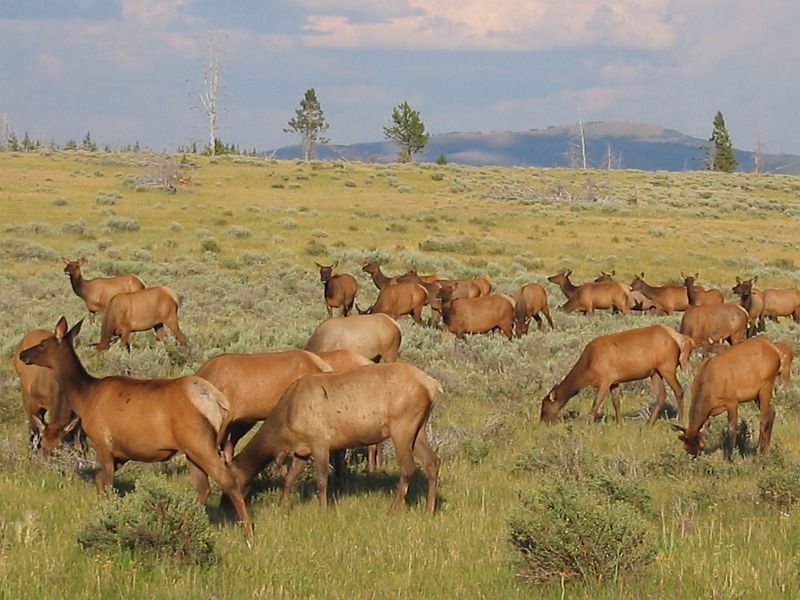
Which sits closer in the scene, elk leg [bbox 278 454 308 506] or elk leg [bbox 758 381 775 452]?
elk leg [bbox 278 454 308 506]

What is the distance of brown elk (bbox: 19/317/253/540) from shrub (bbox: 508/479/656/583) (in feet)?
7.63

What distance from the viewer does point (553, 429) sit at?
12.7 m

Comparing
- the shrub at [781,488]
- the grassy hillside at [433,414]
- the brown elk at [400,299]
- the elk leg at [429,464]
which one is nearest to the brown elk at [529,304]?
the grassy hillside at [433,414]

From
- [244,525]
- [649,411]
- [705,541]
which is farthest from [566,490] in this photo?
[649,411]

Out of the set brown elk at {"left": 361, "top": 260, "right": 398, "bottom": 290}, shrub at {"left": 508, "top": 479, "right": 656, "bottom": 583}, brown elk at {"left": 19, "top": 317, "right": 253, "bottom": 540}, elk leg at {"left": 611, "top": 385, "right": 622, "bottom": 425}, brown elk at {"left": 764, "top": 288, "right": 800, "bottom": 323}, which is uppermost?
brown elk at {"left": 19, "top": 317, "right": 253, "bottom": 540}

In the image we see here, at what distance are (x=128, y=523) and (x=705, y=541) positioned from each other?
14.3 ft

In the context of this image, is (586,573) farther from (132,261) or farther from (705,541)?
(132,261)

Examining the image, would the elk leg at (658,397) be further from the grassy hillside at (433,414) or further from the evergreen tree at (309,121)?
the evergreen tree at (309,121)

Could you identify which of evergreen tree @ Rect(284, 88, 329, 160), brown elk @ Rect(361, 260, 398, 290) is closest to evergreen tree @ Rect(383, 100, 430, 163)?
evergreen tree @ Rect(284, 88, 329, 160)

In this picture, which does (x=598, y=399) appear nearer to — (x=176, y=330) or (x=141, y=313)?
(x=176, y=330)

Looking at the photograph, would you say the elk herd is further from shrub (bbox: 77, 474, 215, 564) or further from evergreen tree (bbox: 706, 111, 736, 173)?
evergreen tree (bbox: 706, 111, 736, 173)

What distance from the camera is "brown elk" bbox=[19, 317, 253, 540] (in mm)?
7746

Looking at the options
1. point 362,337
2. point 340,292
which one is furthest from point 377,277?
point 362,337

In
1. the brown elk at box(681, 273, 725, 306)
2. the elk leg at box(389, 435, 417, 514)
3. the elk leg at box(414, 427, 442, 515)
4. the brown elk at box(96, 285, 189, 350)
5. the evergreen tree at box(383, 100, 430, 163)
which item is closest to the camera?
the elk leg at box(389, 435, 417, 514)
